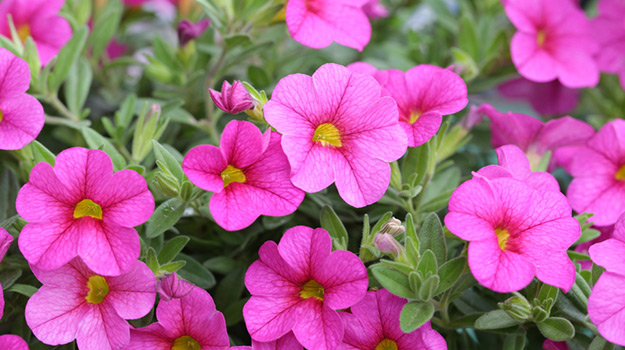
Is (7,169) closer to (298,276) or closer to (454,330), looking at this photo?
(298,276)

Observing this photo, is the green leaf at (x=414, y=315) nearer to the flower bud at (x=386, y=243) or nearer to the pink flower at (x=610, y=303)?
the flower bud at (x=386, y=243)

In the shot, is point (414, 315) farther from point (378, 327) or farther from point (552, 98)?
point (552, 98)

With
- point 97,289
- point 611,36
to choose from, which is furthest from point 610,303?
point 611,36

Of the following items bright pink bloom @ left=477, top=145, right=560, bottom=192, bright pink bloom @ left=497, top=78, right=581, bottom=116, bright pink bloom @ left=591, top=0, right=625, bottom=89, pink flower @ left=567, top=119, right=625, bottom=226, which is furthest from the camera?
bright pink bloom @ left=497, top=78, right=581, bottom=116

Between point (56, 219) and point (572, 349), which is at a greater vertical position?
point (56, 219)

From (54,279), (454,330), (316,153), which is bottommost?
(454,330)

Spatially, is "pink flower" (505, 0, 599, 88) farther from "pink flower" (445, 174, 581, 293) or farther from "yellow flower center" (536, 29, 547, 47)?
"pink flower" (445, 174, 581, 293)

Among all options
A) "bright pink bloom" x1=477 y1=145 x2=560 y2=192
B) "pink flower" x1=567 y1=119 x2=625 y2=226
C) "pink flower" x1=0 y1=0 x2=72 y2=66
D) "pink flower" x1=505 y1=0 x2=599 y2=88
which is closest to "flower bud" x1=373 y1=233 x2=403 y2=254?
"bright pink bloom" x1=477 y1=145 x2=560 y2=192

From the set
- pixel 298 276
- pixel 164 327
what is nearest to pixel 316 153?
pixel 298 276
